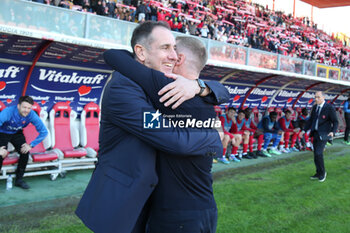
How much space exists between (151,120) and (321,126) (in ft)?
19.8

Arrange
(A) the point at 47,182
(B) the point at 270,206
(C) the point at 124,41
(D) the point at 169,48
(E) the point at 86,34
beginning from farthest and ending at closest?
1. (C) the point at 124,41
2. (E) the point at 86,34
3. (A) the point at 47,182
4. (B) the point at 270,206
5. (D) the point at 169,48

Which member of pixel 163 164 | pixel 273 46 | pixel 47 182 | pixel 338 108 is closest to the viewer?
pixel 163 164

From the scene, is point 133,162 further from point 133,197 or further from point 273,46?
point 273,46

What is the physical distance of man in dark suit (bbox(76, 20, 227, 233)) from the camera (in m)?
1.40

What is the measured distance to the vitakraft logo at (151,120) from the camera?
140 centimetres

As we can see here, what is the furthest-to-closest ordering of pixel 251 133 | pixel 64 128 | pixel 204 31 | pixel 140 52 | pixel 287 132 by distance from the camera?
pixel 204 31 < pixel 287 132 < pixel 251 133 < pixel 64 128 < pixel 140 52

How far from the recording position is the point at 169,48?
164 cm

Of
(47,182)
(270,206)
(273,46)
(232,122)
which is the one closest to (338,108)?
(273,46)

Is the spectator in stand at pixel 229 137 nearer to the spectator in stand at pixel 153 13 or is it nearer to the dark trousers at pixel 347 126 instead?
the spectator in stand at pixel 153 13

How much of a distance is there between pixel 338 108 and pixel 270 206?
39.3ft

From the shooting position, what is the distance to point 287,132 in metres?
10.5

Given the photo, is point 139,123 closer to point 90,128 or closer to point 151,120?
point 151,120

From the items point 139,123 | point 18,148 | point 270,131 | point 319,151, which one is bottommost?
point 270,131

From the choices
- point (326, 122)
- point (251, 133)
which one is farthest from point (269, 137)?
point (326, 122)
